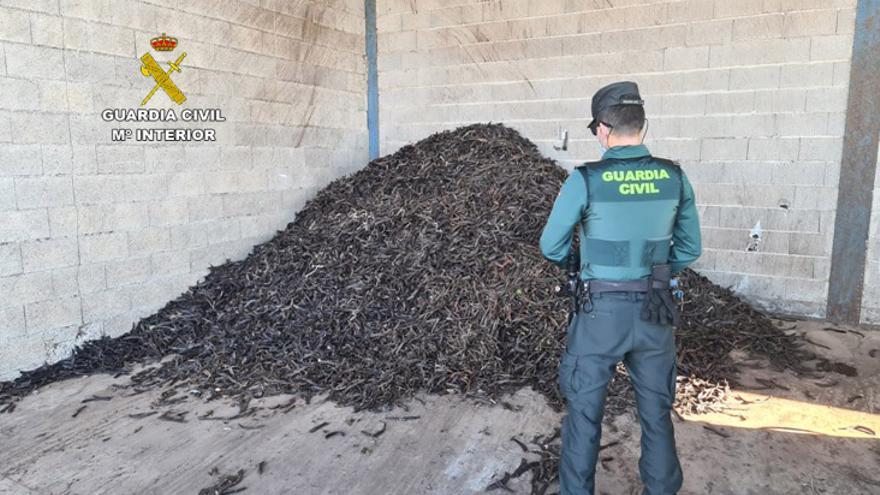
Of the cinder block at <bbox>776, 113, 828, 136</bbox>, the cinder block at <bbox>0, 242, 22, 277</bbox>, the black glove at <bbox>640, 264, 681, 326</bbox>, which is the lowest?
the cinder block at <bbox>0, 242, 22, 277</bbox>

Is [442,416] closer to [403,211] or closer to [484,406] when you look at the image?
[484,406]

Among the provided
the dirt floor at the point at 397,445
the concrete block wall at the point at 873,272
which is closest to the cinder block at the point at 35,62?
the dirt floor at the point at 397,445

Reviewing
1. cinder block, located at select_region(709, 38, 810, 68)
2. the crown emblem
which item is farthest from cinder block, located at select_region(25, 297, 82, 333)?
cinder block, located at select_region(709, 38, 810, 68)

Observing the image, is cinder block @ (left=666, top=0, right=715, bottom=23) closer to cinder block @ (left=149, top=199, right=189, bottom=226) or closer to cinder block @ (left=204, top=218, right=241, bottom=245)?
cinder block @ (left=204, top=218, right=241, bottom=245)

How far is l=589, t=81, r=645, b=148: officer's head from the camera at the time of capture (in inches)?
76.6

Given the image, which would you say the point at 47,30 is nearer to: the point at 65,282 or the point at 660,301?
the point at 65,282

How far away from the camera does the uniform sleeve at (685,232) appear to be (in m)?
2.05

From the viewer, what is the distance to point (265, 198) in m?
5.07

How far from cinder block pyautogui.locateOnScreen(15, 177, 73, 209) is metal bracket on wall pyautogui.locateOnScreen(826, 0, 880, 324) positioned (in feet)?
18.1

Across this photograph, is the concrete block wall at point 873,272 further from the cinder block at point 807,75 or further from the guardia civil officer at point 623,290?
the guardia civil officer at point 623,290

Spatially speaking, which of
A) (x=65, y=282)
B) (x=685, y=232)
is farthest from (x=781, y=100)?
(x=65, y=282)

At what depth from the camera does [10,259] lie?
336 centimetres

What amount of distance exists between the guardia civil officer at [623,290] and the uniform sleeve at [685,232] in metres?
0.07

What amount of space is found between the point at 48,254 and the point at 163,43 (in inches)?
67.5
